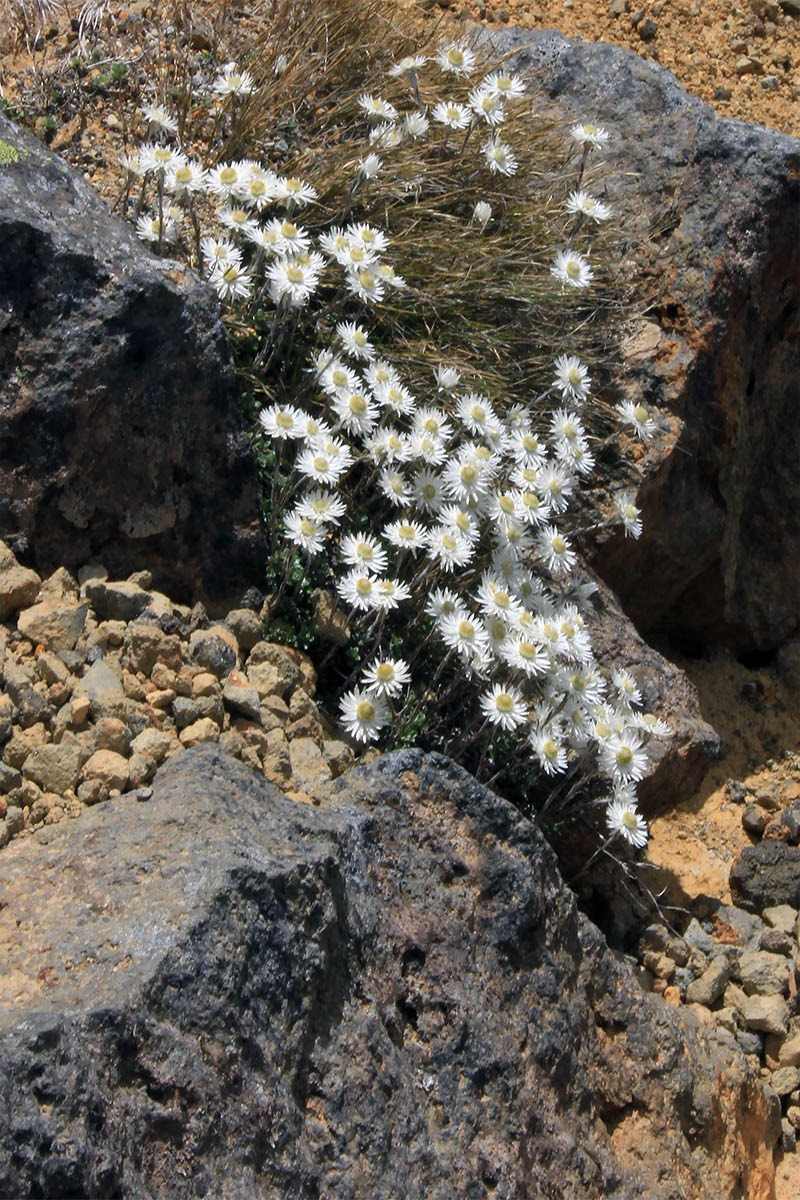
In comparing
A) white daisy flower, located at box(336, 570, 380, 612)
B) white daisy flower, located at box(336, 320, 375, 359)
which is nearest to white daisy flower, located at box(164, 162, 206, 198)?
white daisy flower, located at box(336, 320, 375, 359)

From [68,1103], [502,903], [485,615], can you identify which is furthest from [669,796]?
[68,1103]

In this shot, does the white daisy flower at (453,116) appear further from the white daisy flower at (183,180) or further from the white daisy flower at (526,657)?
the white daisy flower at (526,657)

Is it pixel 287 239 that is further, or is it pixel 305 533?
pixel 287 239

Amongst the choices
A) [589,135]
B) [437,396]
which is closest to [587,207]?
[589,135]

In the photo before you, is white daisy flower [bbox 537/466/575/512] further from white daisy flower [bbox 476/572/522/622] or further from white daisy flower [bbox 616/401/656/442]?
white daisy flower [bbox 616/401/656/442]

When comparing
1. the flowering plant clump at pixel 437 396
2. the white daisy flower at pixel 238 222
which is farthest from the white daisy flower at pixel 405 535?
the white daisy flower at pixel 238 222

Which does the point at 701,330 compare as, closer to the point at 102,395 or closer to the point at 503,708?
the point at 503,708

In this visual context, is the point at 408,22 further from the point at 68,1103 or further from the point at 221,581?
the point at 68,1103
